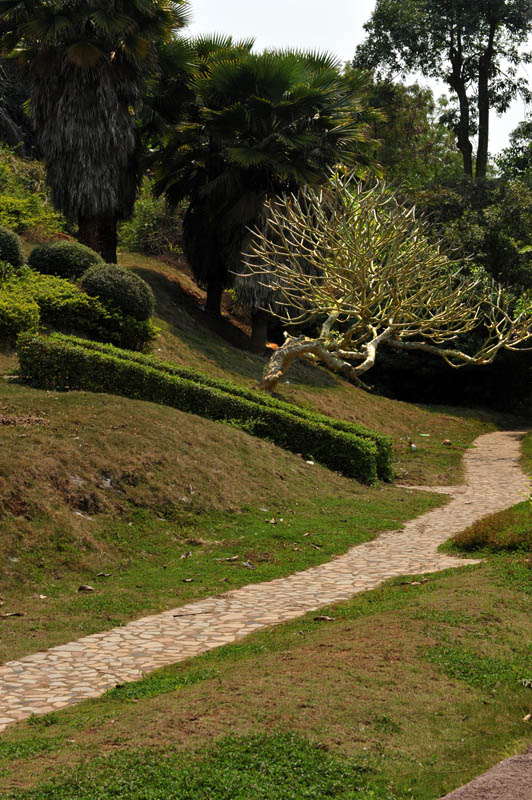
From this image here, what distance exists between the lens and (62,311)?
19.2 meters

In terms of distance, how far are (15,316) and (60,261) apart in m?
4.28

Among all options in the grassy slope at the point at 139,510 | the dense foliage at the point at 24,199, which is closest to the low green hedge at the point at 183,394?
the grassy slope at the point at 139,510

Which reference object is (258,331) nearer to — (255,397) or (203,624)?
(255,397)

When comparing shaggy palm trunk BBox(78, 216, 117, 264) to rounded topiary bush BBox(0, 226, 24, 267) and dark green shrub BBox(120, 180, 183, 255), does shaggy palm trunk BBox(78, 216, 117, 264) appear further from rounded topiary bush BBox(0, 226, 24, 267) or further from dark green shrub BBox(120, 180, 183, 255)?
dark green shrub BBox(120, 180, 183, 255)

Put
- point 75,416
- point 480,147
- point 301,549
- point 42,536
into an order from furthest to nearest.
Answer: point 480,147
point 75,416
point 301,549
point 42,536

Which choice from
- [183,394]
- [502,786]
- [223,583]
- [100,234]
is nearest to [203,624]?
[223,583]

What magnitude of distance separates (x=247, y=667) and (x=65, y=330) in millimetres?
15229

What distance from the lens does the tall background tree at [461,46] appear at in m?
40.4

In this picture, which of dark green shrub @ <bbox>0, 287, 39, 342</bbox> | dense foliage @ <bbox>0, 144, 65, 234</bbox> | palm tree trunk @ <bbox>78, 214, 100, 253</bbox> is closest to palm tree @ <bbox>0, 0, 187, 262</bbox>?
palm tree trunk @ <bbox>78, 214, 100, 253</bbox>

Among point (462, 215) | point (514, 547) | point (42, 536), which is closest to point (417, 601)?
point (514, 547)

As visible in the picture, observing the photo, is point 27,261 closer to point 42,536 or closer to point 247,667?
point 42,536

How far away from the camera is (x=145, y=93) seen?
25453mm

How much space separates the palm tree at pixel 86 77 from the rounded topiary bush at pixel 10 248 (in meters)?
3.77

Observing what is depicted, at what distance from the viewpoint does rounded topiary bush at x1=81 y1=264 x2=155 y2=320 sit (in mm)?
A: 20172
